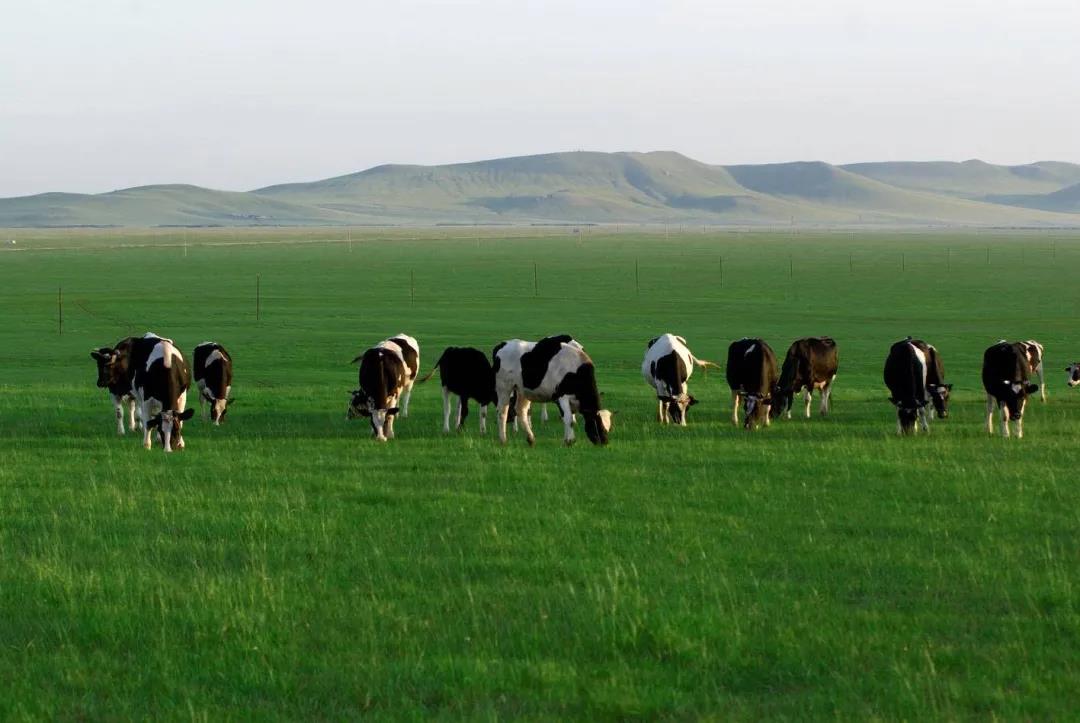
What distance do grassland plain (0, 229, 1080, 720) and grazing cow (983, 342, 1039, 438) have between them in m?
0.47

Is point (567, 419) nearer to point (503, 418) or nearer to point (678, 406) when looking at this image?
point (503, 418)

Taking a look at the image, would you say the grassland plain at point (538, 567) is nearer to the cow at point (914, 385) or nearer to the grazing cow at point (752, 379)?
the cow at point (914, 385)

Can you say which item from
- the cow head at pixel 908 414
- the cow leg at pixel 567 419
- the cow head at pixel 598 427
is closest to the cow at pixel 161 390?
the cow leg at pixel 567 419

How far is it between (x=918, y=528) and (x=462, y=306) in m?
48.2

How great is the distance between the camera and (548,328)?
5094 cm

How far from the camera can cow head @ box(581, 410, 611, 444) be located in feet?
71.2

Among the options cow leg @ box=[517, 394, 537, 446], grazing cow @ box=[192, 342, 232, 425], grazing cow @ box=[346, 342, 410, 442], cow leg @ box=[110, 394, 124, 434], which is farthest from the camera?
grazing cow @ box=[192, 342, 232, 425]

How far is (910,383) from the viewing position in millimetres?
23688

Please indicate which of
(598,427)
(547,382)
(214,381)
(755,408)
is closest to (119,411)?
(214,381)

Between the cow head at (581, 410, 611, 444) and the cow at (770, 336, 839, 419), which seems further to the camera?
the cow at (770, 336, 839, 419)

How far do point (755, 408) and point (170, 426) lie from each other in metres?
9.67

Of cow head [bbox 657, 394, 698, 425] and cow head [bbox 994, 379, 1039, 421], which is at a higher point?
cow head [bbox 994, 379, 1039, 421]

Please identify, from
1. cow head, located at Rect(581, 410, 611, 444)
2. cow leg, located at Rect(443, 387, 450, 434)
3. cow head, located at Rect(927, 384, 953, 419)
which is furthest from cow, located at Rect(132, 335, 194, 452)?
cow head, located at Rect(927, 384, 953, 419)

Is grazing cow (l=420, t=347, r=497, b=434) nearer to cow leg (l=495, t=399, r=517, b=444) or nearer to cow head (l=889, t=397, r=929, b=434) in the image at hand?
cow leg (l=495, t=399, r=517, b=444)
